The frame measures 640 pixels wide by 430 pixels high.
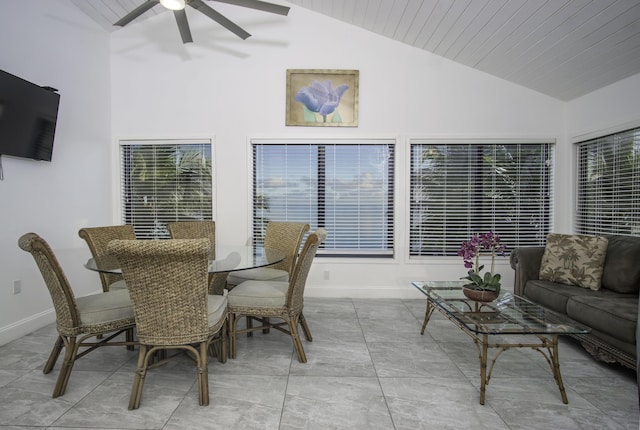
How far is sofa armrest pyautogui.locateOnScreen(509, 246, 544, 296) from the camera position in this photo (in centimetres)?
316

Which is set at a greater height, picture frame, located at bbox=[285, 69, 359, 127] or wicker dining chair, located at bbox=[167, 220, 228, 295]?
picture frame, located at bbox=[285, 69, 359, 127]

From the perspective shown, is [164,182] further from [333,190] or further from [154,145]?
[333,190]

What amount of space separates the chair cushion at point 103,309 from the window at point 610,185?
4.54m

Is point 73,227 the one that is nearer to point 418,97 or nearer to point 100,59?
point 100,59

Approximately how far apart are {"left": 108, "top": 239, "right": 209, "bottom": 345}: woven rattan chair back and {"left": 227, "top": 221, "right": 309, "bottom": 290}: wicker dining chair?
1167 mm

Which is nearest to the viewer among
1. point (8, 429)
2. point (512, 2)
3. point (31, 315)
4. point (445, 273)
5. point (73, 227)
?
point (8, 429)

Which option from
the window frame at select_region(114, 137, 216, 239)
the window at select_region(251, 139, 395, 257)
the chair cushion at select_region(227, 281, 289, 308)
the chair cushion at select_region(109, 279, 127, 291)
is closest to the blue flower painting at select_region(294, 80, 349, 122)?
the window at select_region(251, 139, 395, 257)

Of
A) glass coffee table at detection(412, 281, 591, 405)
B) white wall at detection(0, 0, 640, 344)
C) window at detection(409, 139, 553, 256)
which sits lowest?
glass coffee table at detection(412, 281, 591, 405)

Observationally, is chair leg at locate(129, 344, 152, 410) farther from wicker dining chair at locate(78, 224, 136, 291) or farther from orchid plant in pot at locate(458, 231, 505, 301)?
orchid plant in pot at locate(458, 231, 505, 301)

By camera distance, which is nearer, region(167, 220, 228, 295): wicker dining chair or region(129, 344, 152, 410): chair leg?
region(129, 344, 152, 410): chair leg

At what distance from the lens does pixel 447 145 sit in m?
4.01

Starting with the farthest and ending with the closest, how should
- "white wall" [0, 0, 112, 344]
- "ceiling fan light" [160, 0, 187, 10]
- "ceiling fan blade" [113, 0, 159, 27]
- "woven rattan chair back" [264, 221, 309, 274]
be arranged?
1. "woven rattan chair back" [264, 221, 309, 274]
2. "white wall" [0, 0, 112, 344]
3. "ceiling fan blade" [113, 0, 159, 27]
4. "ceiling fan light" [160, 0, 187, 10]

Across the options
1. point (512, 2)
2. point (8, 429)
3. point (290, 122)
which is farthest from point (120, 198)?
point (512, 2)

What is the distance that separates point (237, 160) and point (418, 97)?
239 centimetres
